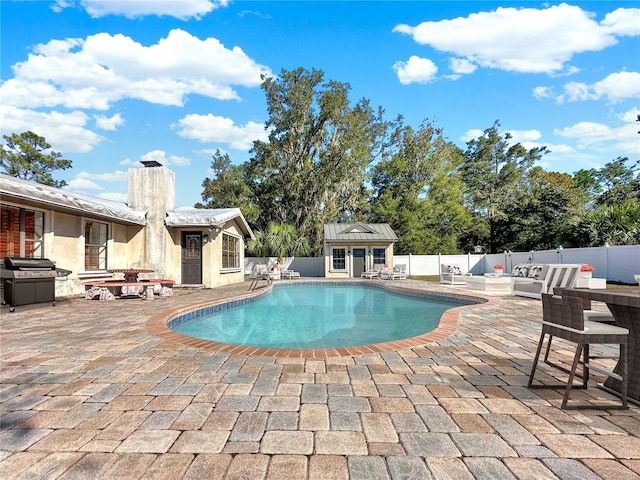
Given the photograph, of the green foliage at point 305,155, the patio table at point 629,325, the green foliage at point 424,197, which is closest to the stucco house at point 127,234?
the patio table at point 629,325

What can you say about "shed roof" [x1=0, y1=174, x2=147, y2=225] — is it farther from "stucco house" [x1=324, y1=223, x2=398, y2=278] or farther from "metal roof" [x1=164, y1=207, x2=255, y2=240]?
"stucco house" [x1=324, y1=223, x2=398, y2=278]

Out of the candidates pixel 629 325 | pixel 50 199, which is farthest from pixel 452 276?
pixel 50 199

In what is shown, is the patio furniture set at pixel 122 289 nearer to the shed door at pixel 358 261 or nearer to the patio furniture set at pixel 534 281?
the patio furniture set at pixel 534 281

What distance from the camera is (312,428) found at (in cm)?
208

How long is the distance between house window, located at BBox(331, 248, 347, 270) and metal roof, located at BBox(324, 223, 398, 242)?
0.82 meters

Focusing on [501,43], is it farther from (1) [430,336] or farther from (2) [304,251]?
(2) [304,251]

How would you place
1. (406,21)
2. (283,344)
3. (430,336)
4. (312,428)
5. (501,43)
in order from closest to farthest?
(312,428), (430,336), (283,344), (501,43), (406,21)

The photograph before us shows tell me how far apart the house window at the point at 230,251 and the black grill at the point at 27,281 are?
262 inches

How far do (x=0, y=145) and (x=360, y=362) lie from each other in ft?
118

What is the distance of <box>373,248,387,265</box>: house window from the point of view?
60.3 ft

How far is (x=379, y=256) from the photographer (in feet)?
60.4

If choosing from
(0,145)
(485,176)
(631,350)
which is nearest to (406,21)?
(631,350)

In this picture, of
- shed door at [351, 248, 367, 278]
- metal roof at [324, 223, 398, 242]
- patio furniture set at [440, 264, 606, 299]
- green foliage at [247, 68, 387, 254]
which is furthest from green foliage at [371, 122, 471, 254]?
patio furniture set at [440, 264, 606, 299]

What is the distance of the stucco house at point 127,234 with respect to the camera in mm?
7781
